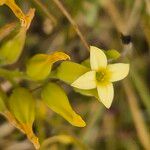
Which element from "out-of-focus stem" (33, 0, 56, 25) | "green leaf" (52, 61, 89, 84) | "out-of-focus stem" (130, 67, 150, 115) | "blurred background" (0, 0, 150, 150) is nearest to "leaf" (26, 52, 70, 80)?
"green leaf" (52, 61, 89, 84)

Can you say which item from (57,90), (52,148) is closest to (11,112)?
(57,90)

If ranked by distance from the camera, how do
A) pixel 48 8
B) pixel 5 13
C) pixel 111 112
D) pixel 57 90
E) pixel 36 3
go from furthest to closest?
1. pixel 111 112
2. pixel 5 13
3. pixel 48 8
4. pixel 36 3
5. pixel 57 90

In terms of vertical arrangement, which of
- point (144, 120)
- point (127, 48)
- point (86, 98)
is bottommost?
point (144, 120)

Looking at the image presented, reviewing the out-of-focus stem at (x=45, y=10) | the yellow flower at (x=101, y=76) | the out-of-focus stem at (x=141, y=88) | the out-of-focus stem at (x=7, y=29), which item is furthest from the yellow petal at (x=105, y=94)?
the out-of-focus stem at (x=141, y=88)

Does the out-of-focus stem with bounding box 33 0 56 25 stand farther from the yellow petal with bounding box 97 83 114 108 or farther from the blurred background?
the yellow petal with bounding box 97 83 114 108

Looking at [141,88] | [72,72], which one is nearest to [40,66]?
[72,72]

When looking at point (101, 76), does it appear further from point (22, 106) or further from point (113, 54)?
point (22, 106)

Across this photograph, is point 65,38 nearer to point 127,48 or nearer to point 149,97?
point 149,97
